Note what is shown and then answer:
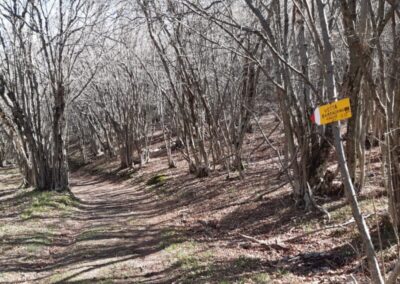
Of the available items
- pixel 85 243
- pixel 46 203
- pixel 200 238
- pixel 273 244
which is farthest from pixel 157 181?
pixel 273 244

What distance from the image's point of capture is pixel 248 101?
519 inches

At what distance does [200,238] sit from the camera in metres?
8.88

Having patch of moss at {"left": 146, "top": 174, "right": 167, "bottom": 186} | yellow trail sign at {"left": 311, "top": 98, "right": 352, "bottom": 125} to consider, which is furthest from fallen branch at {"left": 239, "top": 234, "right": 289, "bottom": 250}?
patch of moss at {"left": 146, "top": 174, "right": 167, "bottom": 186}

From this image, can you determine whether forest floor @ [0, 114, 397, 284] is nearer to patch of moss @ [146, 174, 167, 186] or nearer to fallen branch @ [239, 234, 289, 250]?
fallen branch @ [239, 234, 289, 250]

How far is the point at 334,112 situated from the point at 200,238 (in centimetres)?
569

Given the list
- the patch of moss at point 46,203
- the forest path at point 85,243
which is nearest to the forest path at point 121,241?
the forest path at point 85,243

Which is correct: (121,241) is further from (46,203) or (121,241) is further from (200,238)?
(46,203)

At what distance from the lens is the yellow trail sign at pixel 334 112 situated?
3.61m

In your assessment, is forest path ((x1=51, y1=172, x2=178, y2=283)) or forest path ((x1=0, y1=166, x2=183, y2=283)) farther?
forest path ((x1=0, y1=166, x2=183, y2=283))

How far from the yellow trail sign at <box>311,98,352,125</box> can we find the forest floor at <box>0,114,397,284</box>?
0.70 meters

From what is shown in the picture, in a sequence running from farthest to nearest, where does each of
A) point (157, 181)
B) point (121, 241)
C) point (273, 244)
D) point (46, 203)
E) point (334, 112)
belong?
point (157, 181) < point (46, 203) < point (121, 241) < point (273, 244) < point (334, 112)

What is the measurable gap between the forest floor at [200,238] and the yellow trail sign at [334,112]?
700 mm

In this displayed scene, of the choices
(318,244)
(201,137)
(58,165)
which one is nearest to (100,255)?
(318,244)

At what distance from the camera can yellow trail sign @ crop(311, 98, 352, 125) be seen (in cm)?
361
